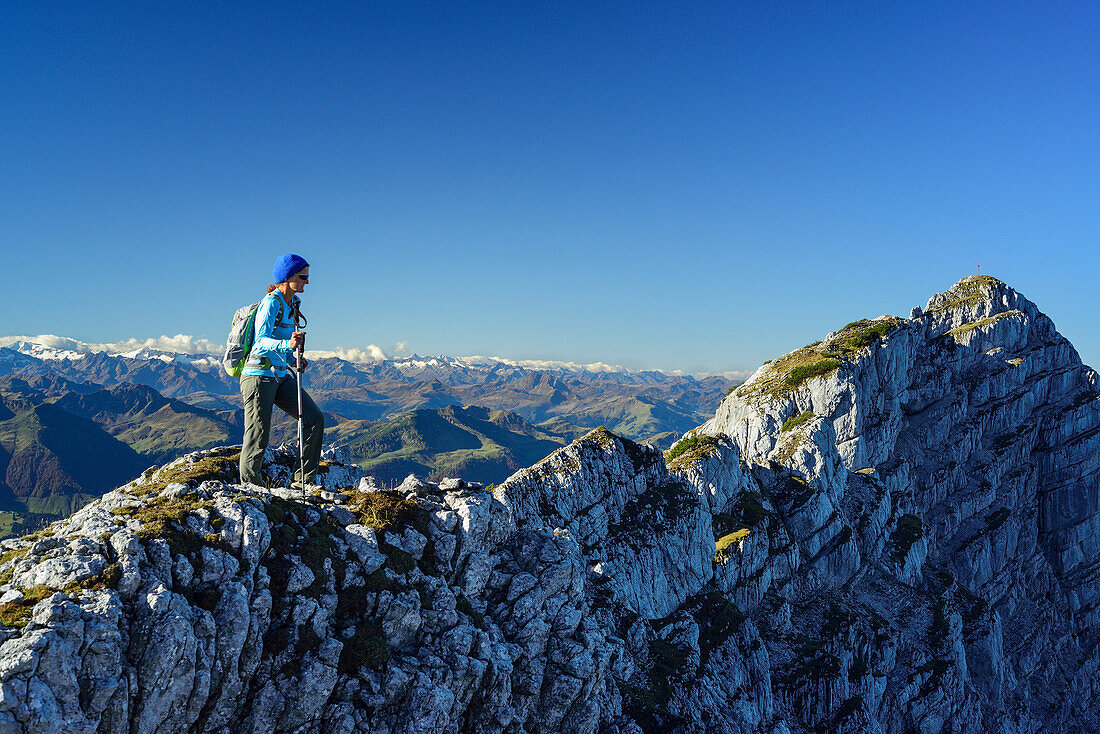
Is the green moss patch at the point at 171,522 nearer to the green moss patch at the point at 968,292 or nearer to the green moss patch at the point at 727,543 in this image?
the green moss patch at the point at 727,543

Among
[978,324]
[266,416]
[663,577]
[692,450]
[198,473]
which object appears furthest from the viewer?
[978,324]

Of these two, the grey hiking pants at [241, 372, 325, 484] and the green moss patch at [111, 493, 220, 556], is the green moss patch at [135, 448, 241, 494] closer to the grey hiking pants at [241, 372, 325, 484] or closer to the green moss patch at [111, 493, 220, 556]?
the grey hiking pants at [241, 372, 325, 484]

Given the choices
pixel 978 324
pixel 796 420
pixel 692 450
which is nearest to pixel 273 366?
pixel 692 450

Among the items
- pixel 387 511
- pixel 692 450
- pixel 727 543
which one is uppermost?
pixel 387 511

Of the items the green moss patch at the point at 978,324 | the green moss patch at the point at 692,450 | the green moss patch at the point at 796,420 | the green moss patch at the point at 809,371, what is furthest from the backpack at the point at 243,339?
the green moss patch at the point at 978,324

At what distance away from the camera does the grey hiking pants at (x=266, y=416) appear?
2170 cm

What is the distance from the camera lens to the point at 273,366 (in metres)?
21.9

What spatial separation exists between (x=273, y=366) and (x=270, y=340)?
40.1 inches

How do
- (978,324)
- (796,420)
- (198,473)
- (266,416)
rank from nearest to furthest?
(266,416)
(198,473)
(796,420)
(978,324)

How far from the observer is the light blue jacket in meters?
21.7

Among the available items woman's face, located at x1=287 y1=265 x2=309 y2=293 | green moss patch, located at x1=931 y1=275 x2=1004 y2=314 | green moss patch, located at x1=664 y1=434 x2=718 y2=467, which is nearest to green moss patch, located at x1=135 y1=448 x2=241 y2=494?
woman's face, located at x1=287 y1=265 x2=309 y2=293

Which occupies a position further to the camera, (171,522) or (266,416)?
(266,416)

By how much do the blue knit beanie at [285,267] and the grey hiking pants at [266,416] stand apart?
375 centimetres

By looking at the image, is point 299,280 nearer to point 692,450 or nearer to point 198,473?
point 198,473
